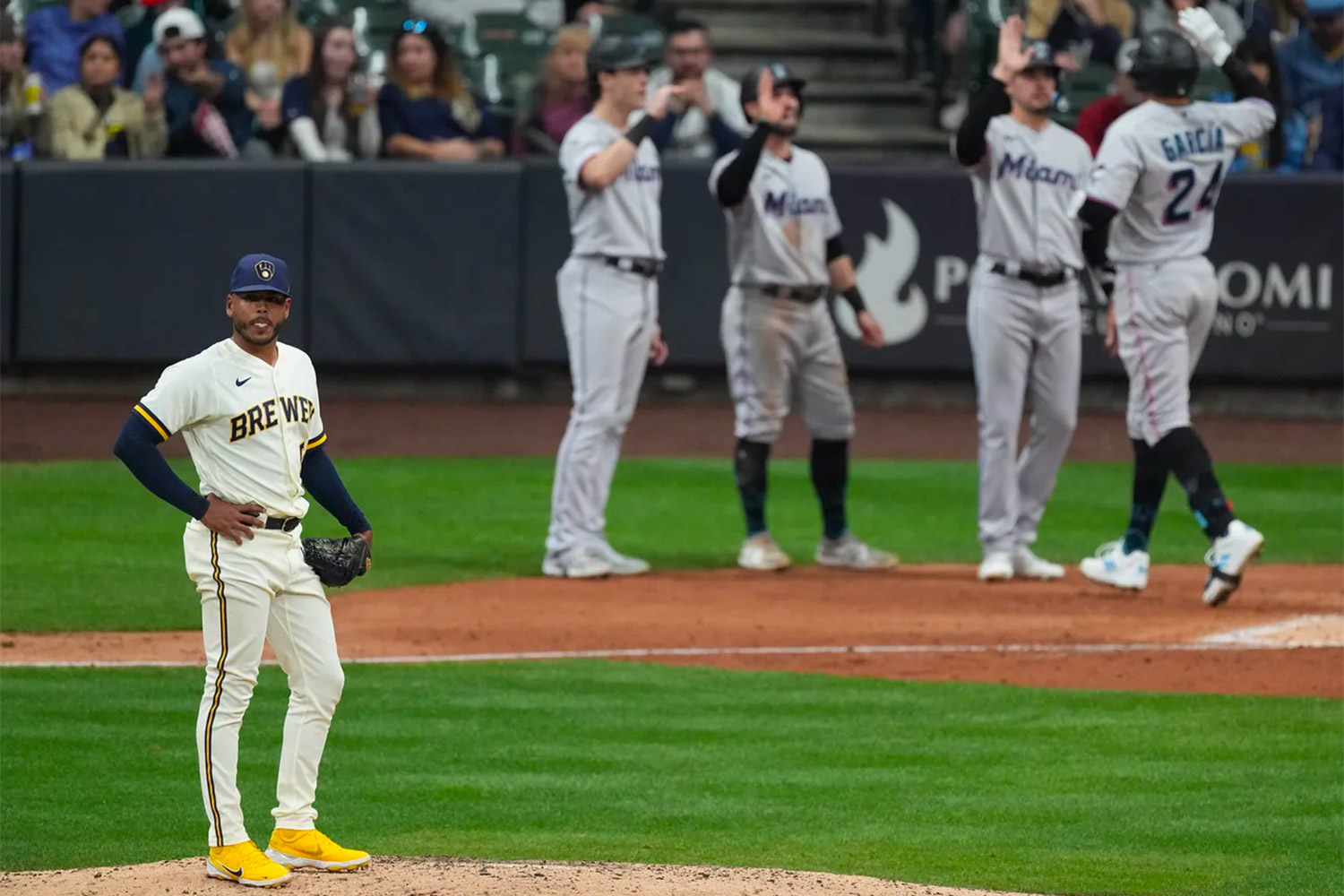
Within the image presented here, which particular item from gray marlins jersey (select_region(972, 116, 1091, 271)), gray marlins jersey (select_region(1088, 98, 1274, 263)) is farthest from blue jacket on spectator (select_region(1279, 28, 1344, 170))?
gray marlins jersey (select_region(1088, 98, 1274, 263))

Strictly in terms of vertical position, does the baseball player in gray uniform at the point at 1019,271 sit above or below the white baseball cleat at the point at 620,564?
above

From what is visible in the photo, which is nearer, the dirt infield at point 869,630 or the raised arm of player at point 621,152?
the dirt infield at point 869,630

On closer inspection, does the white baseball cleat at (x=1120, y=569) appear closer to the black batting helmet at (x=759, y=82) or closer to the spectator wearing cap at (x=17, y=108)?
the black batting helmet at (x=759, y=82)

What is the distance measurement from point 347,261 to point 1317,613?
8.51 m

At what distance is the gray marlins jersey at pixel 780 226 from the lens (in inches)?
411

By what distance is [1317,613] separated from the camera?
9.62 metres

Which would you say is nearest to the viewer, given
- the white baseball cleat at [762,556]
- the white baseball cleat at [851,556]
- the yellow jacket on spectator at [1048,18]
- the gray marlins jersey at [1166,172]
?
the gray marlins jersey at [1166,172]

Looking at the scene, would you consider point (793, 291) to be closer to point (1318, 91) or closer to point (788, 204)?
point (788, 204)

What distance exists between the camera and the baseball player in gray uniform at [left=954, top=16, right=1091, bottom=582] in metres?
9.98

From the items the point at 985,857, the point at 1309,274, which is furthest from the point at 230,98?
the point at 985,857

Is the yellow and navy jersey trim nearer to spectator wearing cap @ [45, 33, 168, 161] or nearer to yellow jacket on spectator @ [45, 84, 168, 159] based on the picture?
spectator wearing cap @ [45, 33, 168, 161]

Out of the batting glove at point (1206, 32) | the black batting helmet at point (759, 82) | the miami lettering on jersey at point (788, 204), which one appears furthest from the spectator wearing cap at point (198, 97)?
the batting glove at point (1206, 32)

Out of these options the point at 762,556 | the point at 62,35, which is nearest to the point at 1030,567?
the point at 762,556

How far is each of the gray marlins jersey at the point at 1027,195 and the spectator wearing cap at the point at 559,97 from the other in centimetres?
681
